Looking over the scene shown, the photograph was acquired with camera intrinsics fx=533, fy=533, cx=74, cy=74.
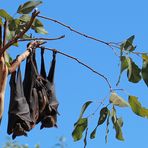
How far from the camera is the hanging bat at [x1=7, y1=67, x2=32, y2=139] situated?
3008 millimetres

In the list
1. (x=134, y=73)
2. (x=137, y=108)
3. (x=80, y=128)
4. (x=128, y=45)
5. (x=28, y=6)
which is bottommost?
(x=80, y=128)

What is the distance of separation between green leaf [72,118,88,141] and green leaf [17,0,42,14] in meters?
0.61

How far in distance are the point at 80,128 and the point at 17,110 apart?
33.5 inches

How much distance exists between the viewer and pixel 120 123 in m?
2.35

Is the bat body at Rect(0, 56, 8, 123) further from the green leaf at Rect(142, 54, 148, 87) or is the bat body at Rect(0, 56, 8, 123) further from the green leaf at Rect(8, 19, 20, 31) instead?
the green leaf at Rect(142, 54, 148, 87)

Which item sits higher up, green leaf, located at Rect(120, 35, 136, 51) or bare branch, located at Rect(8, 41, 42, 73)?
A: green leaf, located at Rect(120, 35, 136, 51)

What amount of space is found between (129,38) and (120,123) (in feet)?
1.26

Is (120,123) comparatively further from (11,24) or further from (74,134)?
(11,24)

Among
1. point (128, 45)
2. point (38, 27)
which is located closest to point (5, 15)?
point (38, 27)

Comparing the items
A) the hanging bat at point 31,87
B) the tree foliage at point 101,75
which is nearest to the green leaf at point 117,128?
the tree foliage at point 101,75

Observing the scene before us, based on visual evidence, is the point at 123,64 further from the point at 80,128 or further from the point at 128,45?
the point at 80,128

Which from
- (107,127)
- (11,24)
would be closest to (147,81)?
(107,127)

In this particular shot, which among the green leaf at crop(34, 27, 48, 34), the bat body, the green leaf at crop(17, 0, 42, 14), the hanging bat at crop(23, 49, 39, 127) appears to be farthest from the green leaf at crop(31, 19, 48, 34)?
the hanging bat at crop(23, 49, 39, 127)

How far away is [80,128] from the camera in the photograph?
8.05 feet
